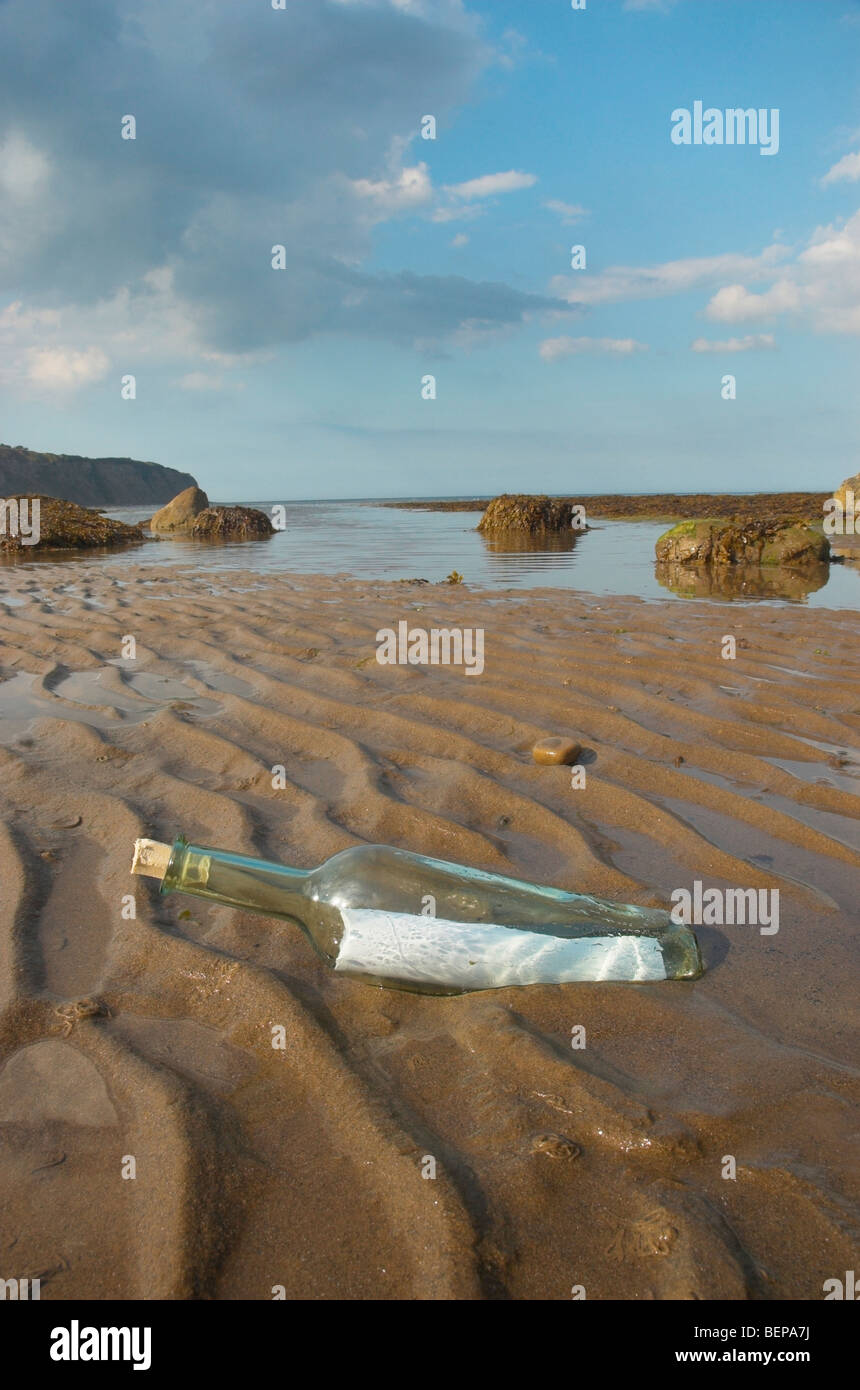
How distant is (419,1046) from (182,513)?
24.8m

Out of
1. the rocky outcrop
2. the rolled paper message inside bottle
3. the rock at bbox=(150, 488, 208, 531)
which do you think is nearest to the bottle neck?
the rolled paper message inside bottle

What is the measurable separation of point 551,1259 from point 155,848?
1106mm

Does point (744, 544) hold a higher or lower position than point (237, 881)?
higher

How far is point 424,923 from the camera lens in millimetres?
1889

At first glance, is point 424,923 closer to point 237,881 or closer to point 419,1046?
point 419,1046

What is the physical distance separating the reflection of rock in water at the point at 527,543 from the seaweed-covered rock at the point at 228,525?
6.72m

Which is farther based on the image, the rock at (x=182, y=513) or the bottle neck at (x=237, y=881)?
the rock at (x=182, y=513)

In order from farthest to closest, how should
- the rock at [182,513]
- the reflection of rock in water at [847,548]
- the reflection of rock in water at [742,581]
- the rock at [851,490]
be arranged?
1. the rock at [182,513]
2. the rock at [851,490]
3. the reflection of rock in water at [847,548]
4. the reflection of rock in water at [742,581]

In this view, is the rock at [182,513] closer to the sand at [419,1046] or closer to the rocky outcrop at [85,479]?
the sand at [419,1046]

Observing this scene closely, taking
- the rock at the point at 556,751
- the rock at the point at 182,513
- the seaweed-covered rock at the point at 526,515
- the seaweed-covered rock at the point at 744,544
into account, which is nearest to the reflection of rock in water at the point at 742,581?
the seaweed-covered rock at the point at 744,544

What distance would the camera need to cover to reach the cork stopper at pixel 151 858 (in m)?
1.79

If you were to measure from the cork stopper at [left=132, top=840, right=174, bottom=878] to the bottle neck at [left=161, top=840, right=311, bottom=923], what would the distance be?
0.06ft

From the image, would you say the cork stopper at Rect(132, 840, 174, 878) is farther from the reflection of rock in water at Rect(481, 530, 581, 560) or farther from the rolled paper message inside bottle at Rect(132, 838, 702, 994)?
the reflection of rock in water at Rect(481, 530, 581, 560)

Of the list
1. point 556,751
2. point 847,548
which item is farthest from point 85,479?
point 556,751
